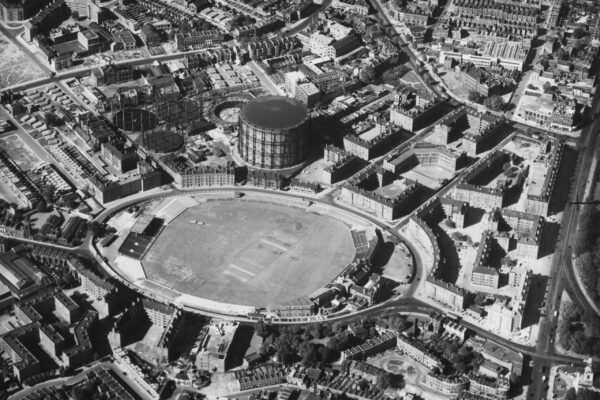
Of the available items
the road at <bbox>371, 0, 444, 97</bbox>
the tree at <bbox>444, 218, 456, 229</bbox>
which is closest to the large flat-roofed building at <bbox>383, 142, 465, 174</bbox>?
the tree at <bbox>444, 218, 456, 229</bbox>

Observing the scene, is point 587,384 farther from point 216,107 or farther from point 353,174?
point 216,107

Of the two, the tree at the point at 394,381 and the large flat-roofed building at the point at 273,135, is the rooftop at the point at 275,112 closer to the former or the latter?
the large flat-roofed building at the point at 273,135

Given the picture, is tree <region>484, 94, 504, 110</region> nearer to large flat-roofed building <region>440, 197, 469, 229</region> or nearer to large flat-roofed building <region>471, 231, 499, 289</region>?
large flat-roofed building <region>440, 197, 469, 229</region>

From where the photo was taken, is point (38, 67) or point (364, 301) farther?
point (38, 67)

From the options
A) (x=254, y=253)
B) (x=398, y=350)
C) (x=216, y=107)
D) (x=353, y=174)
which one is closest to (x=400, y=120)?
(x=353, y=174)

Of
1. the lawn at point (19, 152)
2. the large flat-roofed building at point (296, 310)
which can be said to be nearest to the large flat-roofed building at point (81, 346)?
the large flat-roofed building at point (296, 310)

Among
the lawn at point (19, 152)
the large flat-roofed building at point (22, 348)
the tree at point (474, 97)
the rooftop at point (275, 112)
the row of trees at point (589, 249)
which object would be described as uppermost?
the rooftop at point (275, 112)

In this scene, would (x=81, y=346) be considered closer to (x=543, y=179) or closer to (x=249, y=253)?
(x=249, y=253)
